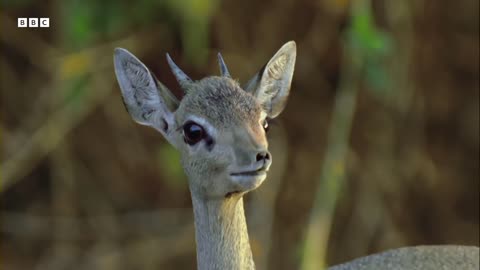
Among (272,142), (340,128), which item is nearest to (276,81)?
(340,128)

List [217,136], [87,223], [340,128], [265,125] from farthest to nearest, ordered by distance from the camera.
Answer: [87,223], [340,128], [265,125], [217,136]

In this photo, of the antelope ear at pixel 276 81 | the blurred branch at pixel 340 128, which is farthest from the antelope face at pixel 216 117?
the blurred branch at pixel 340 128

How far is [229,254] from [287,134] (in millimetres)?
3072

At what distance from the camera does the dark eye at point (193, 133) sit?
2.77 m

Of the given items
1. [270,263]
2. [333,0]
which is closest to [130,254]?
[270,263]

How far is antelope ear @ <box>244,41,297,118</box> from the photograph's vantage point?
297 centimetres

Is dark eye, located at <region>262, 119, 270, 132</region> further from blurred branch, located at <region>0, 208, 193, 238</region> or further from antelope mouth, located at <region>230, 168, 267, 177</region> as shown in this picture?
blurred branch, located at <region>0, 208, 193, 238</region>

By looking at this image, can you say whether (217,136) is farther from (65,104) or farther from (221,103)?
(65,104)

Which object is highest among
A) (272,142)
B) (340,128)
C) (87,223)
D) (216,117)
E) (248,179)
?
(216,117)

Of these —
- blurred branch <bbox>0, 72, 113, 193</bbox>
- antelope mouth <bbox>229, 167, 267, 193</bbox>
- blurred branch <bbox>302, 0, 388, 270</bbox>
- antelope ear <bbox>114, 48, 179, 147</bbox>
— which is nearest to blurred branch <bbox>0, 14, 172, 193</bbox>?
blurred branch <bbox>0, 72, 113, 193</bbox>

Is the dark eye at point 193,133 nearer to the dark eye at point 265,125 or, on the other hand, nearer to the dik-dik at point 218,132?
the dik-dik at point 218,132

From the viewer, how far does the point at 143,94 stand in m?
3.03

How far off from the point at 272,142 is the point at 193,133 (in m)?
2.74

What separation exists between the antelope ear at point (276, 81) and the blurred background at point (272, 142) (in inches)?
90.0
